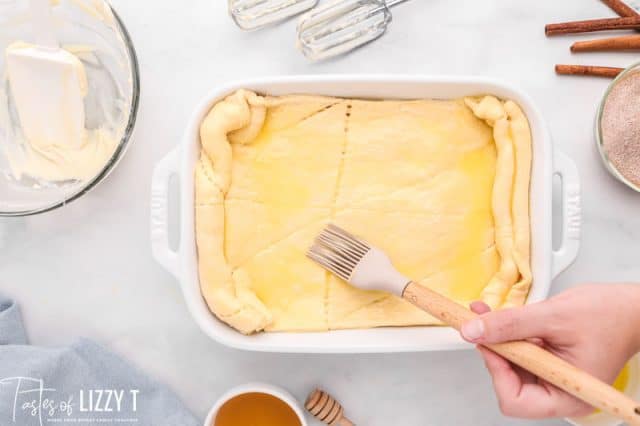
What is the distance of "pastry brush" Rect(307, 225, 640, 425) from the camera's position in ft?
2.24

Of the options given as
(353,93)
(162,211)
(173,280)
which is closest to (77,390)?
(173,280)

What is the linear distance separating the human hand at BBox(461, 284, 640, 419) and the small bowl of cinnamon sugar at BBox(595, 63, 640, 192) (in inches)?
9.3

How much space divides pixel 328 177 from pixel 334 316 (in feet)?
0.68

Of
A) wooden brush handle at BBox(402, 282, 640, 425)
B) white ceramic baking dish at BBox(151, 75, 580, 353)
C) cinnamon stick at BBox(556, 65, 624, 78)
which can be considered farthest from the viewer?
cinnamon stick at BBox(556, 65, 624, 78)

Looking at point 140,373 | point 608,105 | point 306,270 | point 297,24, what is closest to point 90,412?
point 140,373

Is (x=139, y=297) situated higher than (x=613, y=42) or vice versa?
(x=613, y=42)

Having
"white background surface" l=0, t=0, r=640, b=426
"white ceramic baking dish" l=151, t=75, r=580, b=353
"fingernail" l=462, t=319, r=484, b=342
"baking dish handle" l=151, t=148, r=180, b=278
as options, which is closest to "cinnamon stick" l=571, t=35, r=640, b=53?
"white background surface" l=0, t=0, r=640, b=426

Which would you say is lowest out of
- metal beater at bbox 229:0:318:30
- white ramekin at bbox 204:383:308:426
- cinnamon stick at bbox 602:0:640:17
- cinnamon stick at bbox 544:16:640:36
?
white ramekin at bbox 204:383:308:426

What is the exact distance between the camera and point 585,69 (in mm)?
992

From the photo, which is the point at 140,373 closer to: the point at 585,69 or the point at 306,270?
the point at 306,270

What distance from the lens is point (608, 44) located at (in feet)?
3.24

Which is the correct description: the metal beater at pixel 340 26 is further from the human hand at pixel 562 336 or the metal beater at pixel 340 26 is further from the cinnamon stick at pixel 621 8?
the human hand at pixel 562 336

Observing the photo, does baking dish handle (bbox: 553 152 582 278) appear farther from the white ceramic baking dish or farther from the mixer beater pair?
the mixer beater pair

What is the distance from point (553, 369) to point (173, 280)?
588 millimetres
